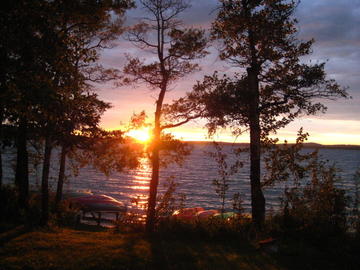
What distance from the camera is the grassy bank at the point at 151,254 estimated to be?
25.9 ft

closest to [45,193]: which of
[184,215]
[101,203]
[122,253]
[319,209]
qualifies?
[122,253]

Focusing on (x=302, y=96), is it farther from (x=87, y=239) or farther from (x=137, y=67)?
(x=87, y=239)

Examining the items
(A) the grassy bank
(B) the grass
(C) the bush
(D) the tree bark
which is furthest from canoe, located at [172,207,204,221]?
(C) the bush

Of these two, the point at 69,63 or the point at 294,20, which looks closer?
the point at 69,63

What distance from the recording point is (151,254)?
29.5ft

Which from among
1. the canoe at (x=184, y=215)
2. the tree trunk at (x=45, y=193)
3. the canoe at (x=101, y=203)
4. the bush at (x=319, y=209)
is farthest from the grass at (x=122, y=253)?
the canoe at (x=101, y=203)

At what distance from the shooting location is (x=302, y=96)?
13.1 m

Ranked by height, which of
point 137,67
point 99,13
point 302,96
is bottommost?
point 302,96

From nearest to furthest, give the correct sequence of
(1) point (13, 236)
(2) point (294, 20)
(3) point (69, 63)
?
1. (3) point (69, 63)
2. (1) point (13, 236)
3. (2) point (294, 20)

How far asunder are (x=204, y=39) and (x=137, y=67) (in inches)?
119

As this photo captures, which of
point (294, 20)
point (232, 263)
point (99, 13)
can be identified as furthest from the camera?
point (294, 20)

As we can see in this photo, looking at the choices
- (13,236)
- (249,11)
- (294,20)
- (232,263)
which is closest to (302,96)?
(294,20)

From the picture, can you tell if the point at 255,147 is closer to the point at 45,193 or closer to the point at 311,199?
the point at 311,199

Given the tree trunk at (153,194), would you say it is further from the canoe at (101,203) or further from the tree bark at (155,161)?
the canoe at (101,203)
